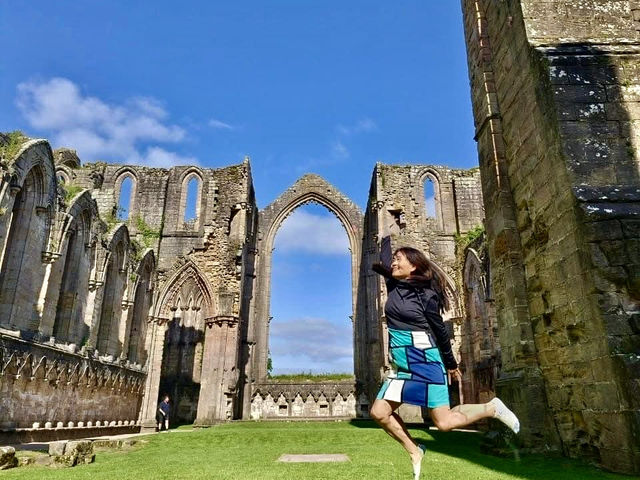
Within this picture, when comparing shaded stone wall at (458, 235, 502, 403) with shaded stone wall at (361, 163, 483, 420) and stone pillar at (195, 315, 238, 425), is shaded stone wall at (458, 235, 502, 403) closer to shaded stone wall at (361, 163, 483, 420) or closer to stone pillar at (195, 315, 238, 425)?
shaded stone wall at (361, 163, 483, 420)

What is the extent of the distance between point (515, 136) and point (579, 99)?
1.16 meters

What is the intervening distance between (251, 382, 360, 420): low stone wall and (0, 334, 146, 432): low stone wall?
8.54 meters

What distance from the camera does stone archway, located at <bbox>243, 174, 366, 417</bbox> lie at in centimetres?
2270

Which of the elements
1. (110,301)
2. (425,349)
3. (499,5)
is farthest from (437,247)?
(425,349)

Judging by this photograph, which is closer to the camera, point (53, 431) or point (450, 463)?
point (450, 463)

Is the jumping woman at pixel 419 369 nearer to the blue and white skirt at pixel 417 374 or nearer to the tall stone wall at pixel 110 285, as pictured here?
the blue and white skirt at pixel 417 374

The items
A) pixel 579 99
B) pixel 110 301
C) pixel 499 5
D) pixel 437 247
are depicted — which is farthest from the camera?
pixel 437 247

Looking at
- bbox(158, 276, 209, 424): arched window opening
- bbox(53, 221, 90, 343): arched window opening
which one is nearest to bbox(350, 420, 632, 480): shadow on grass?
bbox(53, 221, 90, 343): arched window opening

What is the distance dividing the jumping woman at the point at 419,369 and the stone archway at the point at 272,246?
1995 centimetres

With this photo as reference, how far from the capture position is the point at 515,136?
6.27 metres

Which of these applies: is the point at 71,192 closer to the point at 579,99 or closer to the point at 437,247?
the point at 579,99

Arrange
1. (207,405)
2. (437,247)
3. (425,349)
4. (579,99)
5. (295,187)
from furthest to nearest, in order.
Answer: (295,187), (437,247), (207,405), (579,99), (425,349)

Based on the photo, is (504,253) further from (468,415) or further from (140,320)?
(140,320)

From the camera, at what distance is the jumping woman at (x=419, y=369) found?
2.74 meters
